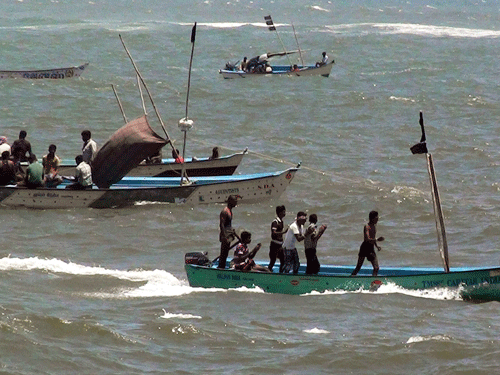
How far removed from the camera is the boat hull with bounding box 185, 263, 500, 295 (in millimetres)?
17125

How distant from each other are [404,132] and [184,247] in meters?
16.5

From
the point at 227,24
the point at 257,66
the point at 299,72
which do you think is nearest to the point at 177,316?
the point at 257,66

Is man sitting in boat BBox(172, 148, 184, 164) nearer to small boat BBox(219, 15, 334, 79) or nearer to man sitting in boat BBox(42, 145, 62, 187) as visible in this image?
man sitting in boat BBox(42, 145, 62, 187)

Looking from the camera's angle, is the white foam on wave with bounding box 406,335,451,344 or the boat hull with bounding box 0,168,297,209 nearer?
the white foam on wave with bounding box 406,335,451,344

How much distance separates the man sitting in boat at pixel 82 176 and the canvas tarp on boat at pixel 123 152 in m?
0.13

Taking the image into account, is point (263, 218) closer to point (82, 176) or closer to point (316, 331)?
point (82, 176)

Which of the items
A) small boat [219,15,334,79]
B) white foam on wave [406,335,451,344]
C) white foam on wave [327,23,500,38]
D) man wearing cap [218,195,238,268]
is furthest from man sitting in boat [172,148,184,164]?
white foam on wave [327,23,500,38]

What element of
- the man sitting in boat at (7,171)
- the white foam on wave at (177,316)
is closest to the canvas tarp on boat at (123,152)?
the man sitting in boat at (7,171)

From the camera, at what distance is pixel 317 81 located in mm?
49219

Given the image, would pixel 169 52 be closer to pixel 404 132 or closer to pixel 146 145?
pixel 404 132

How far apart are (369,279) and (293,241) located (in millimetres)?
1431

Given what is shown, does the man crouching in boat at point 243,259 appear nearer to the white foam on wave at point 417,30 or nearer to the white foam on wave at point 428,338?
the white foam on wave at point 428,338

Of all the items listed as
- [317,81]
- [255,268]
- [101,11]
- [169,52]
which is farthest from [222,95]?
[101,11]

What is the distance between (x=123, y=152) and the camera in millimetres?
24438
